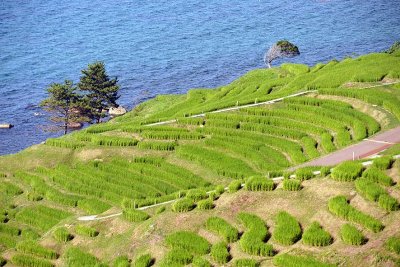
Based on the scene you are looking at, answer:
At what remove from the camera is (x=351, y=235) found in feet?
111

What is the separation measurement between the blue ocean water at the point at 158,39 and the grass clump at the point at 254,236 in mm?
56841

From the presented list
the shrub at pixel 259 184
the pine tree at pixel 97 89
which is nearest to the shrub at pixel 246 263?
the shrub at pixel 259 184

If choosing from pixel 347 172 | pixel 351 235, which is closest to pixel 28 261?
pixel 347 172

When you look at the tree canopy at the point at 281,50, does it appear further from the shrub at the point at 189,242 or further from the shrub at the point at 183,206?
the shrub at the point at 189,242

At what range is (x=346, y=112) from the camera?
59.4 meters

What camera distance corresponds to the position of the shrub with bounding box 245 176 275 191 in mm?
41031

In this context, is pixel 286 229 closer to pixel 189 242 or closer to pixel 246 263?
pixel 246 263

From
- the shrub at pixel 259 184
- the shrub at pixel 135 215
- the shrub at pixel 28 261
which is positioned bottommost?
the shrub at pixel 28 261

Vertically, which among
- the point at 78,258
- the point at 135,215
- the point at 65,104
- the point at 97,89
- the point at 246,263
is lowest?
the point at 78,258

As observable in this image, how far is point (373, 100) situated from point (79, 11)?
97363 millimetres

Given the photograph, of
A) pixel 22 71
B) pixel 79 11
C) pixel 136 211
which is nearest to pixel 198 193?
pixel 136 211

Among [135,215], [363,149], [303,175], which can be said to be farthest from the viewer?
[363,149]

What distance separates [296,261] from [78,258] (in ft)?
50.4

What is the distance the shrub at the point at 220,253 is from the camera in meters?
36.3
